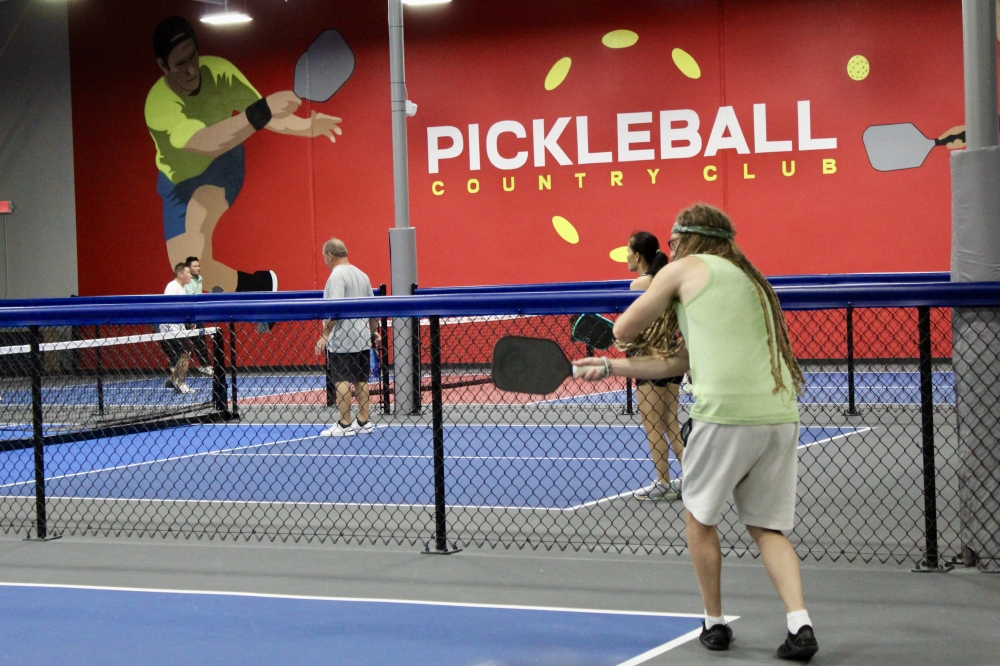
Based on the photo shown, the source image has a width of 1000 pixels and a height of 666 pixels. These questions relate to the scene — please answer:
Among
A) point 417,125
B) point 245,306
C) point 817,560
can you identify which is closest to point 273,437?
point 245,306

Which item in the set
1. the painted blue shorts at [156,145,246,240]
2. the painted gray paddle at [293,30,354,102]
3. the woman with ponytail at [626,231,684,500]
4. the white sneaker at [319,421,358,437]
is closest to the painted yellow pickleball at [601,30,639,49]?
the painted gray paddle at [293,30,354,102]

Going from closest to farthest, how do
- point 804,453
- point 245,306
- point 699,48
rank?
point 245,306 → point 804,453 → point 699,48

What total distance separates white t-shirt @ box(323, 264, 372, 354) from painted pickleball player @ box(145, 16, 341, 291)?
28.3ft

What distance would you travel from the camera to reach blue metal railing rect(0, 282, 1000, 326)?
5.09 meters

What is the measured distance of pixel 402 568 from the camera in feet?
18.4

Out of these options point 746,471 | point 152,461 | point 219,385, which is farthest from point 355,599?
point 219,385

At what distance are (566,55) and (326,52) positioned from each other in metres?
4.08

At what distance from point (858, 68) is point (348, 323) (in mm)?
9316

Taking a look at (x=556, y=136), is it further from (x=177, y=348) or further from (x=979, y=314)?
(x=979, y=314)

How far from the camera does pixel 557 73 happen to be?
17406 millimetres

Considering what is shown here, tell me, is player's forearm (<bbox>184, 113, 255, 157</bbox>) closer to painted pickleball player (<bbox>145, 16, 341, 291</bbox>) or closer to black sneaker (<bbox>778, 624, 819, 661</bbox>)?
painted pickleball player (<bbox>145, 16, 341, 291</bbox>)

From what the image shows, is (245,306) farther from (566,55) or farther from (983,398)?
(566,55)

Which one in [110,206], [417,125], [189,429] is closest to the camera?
Result: [189,429]

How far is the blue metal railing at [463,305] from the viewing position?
5.09m
